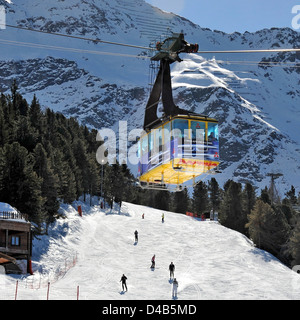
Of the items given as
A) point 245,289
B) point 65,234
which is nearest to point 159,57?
point 245,289

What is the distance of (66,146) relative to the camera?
98125mm

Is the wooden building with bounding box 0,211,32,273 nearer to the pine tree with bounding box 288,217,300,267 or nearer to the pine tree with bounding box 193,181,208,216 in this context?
the pine tree with bounding box 288,217,300,267

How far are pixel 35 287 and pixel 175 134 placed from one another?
19.3 metres

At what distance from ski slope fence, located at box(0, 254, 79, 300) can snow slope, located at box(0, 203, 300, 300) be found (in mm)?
65

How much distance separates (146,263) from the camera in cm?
5975

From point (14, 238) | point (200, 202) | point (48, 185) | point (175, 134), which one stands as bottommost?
point (200, 202)

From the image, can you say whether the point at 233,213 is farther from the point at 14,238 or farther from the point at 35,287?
the point at 35,287

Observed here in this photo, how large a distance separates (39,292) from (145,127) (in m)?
15.0

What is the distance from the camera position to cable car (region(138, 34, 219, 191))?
30812 mm

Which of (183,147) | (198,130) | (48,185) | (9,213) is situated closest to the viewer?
(183,147)

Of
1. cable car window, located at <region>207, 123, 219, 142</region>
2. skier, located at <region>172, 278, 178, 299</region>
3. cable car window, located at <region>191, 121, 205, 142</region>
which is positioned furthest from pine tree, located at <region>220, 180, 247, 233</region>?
cable car window, located at <region>191, 121, 205, 142</region>

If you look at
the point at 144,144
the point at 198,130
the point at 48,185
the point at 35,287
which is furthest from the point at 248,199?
the point at 198,130

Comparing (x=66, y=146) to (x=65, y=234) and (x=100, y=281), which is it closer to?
(x=65, y=234)

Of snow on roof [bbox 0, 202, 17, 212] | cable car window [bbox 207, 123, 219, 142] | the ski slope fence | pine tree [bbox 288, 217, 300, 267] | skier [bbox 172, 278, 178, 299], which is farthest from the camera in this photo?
pine tree [bbox 288, 217, 300, 267]
